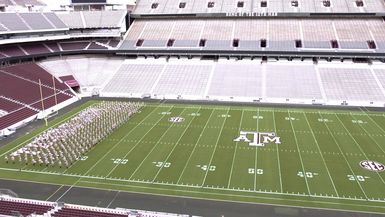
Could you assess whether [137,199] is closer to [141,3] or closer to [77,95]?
[77,95]

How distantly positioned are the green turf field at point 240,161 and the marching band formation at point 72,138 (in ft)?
2.08

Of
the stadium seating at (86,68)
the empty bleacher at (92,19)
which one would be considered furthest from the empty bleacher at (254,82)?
the empty bleacher at (92,19)

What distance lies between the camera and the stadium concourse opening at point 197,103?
1809cm

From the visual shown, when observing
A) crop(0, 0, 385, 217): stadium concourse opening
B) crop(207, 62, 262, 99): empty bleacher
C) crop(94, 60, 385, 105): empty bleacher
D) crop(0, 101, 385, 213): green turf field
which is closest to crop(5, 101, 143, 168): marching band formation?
crop(0, 0, 385, 217): stadium concourse opening

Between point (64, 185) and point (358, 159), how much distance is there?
16648 millimetres

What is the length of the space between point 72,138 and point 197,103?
47.9 feet

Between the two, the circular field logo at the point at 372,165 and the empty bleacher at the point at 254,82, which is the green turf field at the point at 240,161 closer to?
the circular field logo at the point at 372,165

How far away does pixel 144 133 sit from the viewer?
26094 mm

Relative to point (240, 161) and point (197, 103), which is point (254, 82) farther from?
point (240, 161)

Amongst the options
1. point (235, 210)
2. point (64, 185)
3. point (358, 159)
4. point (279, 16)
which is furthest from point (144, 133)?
point (279, 16)

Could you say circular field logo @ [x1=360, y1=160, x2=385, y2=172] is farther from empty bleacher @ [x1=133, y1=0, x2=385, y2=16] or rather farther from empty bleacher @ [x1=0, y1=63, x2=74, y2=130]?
empty bleacher @ [x1=133, y1=0, x2=385, y2=16]

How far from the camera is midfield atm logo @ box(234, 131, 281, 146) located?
2394cm

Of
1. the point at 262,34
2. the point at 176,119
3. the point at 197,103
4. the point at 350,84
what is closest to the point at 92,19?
the point at 197,103

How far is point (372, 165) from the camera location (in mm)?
20188
